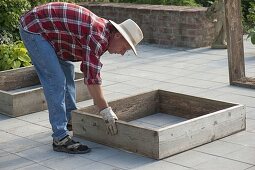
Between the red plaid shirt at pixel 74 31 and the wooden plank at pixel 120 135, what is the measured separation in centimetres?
55

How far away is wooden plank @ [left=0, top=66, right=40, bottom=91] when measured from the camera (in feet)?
25.6

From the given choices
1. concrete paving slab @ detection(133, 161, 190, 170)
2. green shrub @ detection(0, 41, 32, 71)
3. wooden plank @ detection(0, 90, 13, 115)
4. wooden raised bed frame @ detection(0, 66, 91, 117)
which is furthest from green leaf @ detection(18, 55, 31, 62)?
concrete paving slab @ detection(133, 161, 190, 170)

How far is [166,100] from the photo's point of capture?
654cm

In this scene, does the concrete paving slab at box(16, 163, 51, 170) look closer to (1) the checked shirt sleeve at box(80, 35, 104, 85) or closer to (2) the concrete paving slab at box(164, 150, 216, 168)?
(1) the checked shirt sleeve at box(80, 35, 104, 85)

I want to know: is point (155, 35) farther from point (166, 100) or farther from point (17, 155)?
point (17, 155)

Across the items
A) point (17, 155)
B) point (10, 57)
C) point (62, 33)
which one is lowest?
point (17, 155)

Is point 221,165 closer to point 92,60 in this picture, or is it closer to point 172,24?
point 92,60

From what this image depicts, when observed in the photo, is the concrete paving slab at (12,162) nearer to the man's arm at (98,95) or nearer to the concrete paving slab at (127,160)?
the concrete paving slab at (127,160)

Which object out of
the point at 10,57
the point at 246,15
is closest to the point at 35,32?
the point at 10,57

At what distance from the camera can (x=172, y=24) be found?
38.6 feet

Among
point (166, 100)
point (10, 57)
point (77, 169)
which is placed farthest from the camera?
point (10, 57)

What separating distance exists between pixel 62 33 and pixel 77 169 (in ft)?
4.15

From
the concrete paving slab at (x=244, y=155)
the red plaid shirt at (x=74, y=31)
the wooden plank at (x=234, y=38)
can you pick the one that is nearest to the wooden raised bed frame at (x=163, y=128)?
the concrete paving slab at (x=244, y=155)

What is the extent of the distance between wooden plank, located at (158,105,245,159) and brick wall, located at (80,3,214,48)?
5.84 metres
